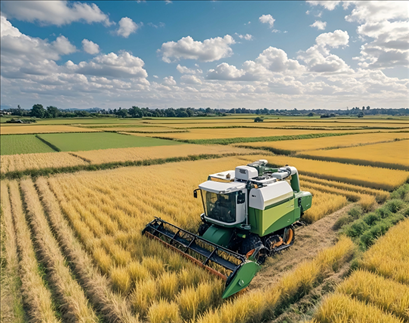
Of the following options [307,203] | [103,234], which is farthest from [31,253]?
[307,203]

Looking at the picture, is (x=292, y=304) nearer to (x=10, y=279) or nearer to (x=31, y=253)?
(x=10, y=279)

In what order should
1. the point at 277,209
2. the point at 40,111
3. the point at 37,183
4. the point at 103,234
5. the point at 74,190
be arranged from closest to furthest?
the point at 277,209
the point at 103,234
the point at 74,190
the point at 37,183
the point at 40,111

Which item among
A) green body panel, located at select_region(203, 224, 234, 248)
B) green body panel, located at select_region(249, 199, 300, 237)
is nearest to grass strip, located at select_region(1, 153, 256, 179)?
green body panel, located at select_region(203, 224, 234, 248)

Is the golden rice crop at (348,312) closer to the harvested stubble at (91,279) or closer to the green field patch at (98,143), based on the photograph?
the harvested stubble at (91,279)

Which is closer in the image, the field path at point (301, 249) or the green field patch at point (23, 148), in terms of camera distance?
the field path at point (301, 249)

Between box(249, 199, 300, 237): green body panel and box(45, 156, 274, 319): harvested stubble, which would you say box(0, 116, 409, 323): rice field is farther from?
box(249, 199, 300, 237): green body panel

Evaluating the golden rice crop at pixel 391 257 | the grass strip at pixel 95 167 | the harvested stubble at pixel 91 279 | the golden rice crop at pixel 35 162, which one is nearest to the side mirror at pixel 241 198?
the golden rice crop at pixel 391 257

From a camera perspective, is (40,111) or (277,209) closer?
(277,209)
